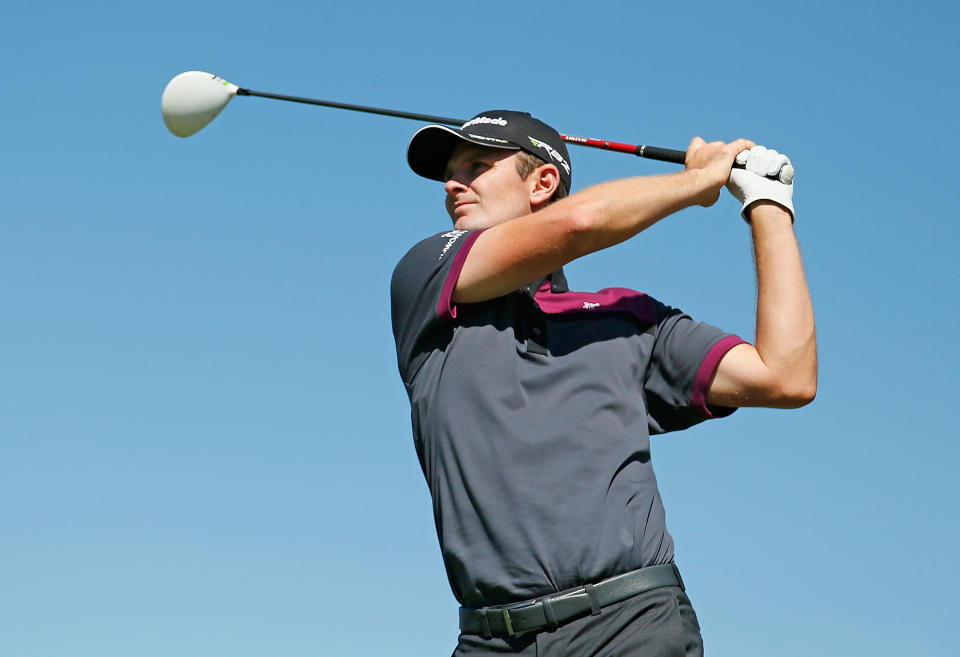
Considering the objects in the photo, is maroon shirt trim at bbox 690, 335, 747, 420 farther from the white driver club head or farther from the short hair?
the white driver club head

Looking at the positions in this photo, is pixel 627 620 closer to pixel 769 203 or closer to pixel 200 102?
pixel 769 203

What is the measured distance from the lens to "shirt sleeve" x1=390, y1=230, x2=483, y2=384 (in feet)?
16.1

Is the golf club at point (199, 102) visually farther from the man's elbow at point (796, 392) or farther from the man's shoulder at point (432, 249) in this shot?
the man's elbow at point (796, 392)

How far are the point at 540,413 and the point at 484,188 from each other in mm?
1477

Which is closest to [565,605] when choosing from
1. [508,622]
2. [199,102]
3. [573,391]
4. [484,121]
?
[508,622]

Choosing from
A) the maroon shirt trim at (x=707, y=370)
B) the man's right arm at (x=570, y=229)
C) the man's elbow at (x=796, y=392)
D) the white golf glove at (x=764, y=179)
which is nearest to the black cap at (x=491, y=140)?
the man's right arm at (x=570, y=229)

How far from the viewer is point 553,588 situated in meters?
4.30

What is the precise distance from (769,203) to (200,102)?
3467 mm

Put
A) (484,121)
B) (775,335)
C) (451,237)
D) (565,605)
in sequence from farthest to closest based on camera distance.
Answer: (484,121) → (451,237) → (775,335) → (565,605)

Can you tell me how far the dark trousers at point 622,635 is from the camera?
4238mm

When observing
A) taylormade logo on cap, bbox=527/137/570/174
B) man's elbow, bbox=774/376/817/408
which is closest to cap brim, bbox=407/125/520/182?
taylormade logo on cap, bbox=527/137/570/174

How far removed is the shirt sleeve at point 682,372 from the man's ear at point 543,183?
39.7 inches

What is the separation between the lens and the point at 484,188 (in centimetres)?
564

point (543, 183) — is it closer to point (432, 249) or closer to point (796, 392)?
point (432, 249)
